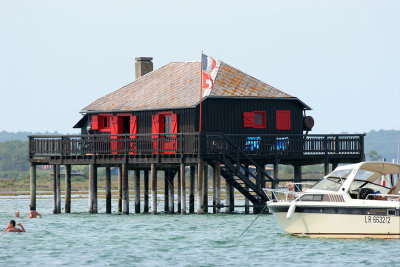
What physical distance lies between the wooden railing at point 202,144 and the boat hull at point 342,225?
36.1 feet

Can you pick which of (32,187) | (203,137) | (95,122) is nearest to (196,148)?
(203,137)

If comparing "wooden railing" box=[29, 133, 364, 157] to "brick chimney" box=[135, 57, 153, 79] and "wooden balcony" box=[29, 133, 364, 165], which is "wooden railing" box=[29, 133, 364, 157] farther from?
"brick chimney" box=[135, 57, 153, 79]

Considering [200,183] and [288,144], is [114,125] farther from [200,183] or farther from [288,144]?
[288,144]

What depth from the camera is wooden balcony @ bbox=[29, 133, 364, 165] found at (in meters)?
49.7

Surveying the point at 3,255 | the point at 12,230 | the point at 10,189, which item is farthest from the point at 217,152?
the point at 10,189

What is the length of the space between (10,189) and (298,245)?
6958 centimetres

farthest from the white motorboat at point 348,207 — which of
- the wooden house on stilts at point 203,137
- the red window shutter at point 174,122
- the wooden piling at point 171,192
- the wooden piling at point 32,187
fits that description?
the wooden piling at point 32,187

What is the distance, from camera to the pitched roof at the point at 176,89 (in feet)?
172

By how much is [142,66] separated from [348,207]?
2538 centimetres

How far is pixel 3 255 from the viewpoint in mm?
36562

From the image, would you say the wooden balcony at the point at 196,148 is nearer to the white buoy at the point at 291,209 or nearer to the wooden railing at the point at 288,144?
the wooden railing at the point at 288,144

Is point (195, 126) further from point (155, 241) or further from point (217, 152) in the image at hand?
point (155, 241)

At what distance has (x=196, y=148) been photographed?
163ft

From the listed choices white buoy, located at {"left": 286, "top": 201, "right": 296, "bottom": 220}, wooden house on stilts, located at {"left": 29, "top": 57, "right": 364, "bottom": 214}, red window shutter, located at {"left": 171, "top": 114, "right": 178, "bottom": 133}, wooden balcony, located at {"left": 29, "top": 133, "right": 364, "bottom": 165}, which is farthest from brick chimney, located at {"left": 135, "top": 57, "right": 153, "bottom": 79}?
white buoy, located at {"left": 286, "top": 201, "right": 296, "bottom": 220}
